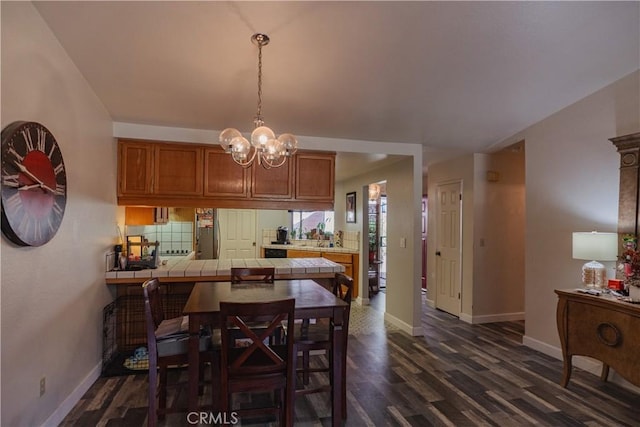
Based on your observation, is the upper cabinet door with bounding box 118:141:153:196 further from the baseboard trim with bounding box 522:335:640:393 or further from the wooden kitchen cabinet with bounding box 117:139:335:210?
the baseboard trim with bounding box 522:335:640:393

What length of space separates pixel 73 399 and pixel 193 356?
127cm

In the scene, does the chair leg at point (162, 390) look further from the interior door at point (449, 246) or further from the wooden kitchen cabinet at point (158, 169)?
the interior door at point (449, 246)

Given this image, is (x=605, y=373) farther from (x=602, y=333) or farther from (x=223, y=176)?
(x=223, y=176)

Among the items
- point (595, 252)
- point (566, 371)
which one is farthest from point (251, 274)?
point (595, 252)

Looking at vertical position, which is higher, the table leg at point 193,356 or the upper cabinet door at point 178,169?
the upper cabinet door at point 178,169

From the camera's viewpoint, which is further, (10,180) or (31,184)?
(31,184)

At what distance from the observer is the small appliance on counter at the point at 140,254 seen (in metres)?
3.64

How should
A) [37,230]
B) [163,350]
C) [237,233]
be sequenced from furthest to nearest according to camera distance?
[237,233] < [163,350] < [37,230]

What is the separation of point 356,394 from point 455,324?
101 inches

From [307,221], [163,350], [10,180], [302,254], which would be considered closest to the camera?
[10,180]

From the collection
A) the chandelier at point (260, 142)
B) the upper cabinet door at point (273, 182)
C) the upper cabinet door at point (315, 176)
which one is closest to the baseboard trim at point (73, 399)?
the chandelier at point (260, 142)

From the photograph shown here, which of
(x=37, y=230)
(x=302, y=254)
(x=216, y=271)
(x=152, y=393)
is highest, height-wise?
(x=37, y=230)

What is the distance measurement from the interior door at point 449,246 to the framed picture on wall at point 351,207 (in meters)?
1.40

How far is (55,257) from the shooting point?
2357mm
